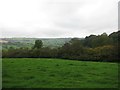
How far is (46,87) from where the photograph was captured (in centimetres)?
1591

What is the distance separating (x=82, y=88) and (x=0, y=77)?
6952 millimetres

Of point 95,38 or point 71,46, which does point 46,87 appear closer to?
point 71,46

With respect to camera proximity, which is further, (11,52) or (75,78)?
(11,52)

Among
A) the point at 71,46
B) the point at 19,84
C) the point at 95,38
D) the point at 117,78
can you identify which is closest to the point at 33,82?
the point at 19,84

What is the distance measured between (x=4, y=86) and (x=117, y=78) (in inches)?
349

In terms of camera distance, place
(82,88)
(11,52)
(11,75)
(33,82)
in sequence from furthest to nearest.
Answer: (11,52), (11,75), (33,82), (82,88)

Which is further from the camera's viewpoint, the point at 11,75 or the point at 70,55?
the point at 70,55

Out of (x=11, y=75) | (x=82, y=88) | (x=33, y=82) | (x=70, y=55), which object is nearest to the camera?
(x=82, y=88)

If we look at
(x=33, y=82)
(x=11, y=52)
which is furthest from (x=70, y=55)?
(x=33, y=82)

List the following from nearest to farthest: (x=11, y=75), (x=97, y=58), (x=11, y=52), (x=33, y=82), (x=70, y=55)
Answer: (x=33, y=82)
(x=11, y=75)
(x=97, y=58)
(x=70, y=55)
(x=11, y=52)

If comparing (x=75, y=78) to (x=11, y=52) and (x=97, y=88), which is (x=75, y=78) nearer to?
(x=97, y=88)

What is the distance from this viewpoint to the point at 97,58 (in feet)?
125

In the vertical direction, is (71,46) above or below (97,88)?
above

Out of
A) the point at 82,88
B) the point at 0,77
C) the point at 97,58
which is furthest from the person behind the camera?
the point at 97,58
